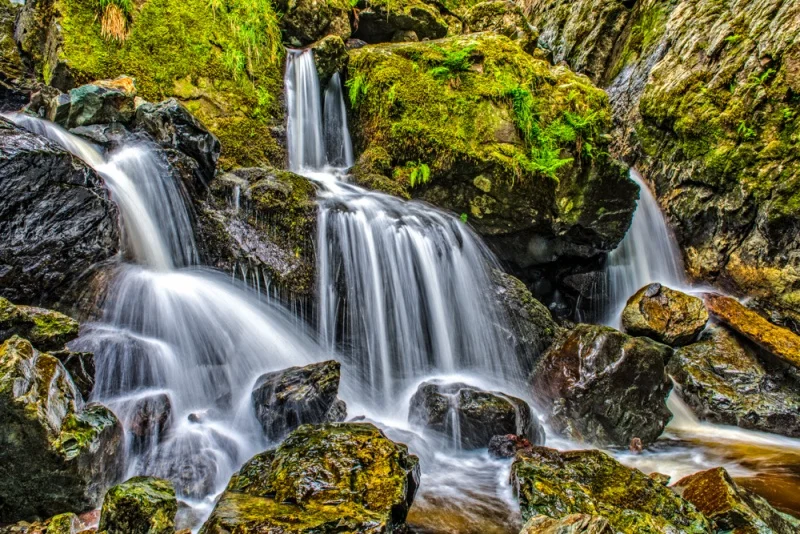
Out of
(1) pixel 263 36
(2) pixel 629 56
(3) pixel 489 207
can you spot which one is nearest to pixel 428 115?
(3) pixel 489 207

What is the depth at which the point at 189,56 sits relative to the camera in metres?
7.87

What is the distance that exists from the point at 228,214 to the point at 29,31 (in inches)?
208

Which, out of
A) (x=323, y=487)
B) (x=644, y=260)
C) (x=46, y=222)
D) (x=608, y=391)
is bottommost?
(x=608, y=391)

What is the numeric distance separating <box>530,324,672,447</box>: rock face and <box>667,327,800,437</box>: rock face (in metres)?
A: 1.12

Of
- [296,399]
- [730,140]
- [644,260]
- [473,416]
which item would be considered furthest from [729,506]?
[730,140]

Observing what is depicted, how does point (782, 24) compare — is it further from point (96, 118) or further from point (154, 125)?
point (96, 118)

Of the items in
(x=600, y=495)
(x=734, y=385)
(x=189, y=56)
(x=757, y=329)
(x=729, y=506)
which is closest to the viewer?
(x=729, y=506)

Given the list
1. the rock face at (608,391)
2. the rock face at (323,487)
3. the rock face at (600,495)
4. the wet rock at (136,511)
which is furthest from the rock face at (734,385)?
the wet rock at (136,511)

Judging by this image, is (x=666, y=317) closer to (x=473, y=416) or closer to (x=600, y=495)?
(x=473, y=416)

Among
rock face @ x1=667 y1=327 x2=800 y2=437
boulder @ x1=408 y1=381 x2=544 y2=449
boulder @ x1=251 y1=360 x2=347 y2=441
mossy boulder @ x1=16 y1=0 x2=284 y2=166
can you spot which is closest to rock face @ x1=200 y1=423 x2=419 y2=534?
boulder @ x1=251 y1=360 x2=347 y2=441

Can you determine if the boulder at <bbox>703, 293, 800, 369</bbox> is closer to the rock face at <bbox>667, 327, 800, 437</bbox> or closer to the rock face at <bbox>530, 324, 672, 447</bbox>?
the rock face at <bbox>667, 327, 800, 437</bbox>

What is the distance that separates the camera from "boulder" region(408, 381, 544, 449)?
4.60 m

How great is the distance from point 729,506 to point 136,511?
3.80 metres

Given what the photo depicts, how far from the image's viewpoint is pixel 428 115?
8.19 m
